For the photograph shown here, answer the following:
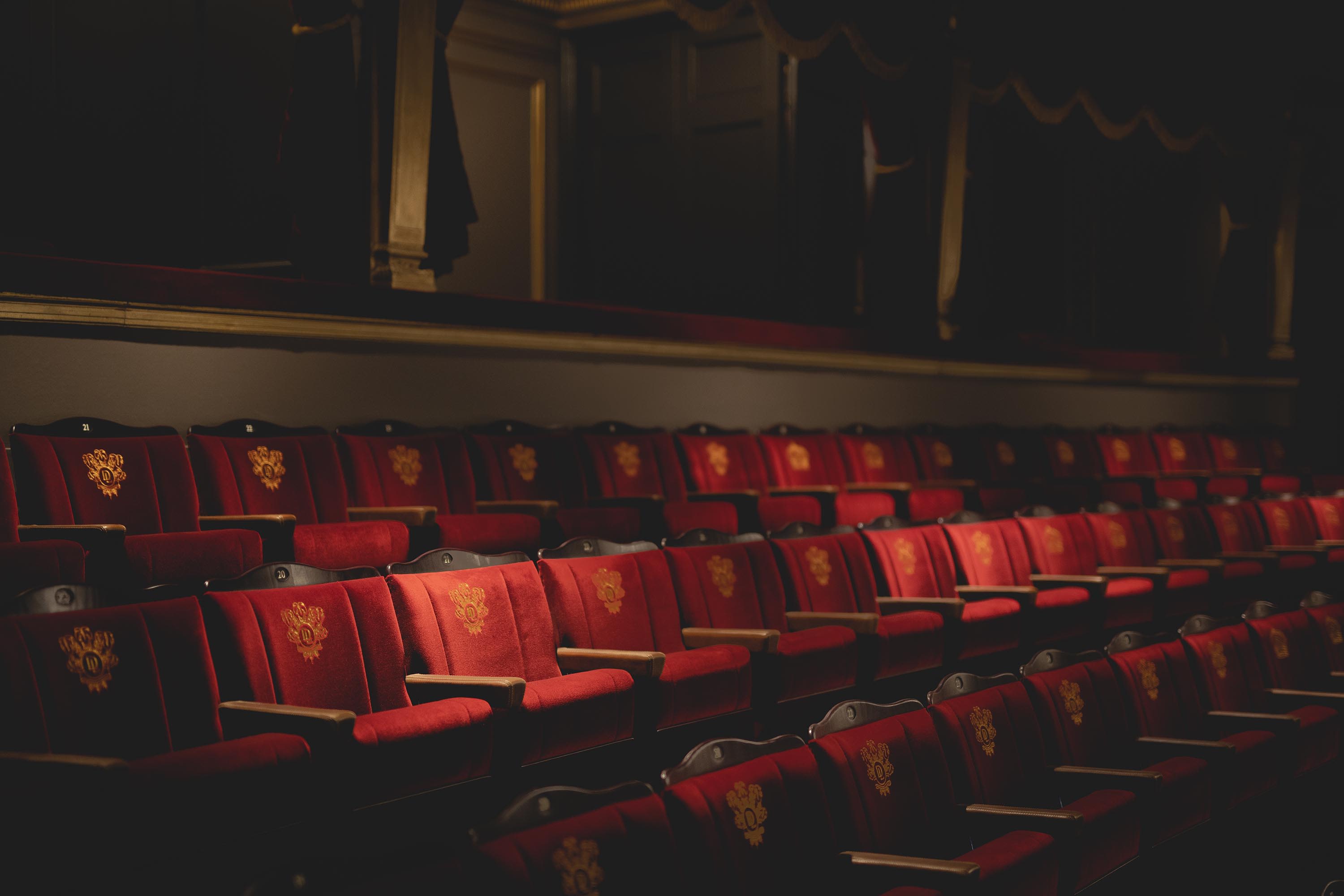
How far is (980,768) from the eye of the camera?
460 mm

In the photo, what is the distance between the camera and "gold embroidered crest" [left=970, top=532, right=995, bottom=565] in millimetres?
762

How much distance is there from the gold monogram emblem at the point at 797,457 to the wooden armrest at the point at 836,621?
31cm

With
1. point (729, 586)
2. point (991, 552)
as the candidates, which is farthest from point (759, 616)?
point (991, 552)

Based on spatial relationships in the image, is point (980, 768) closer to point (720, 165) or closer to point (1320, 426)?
point (720, 165)

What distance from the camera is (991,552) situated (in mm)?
771

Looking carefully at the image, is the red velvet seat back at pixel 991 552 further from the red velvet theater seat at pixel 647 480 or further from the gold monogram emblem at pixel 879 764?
the gold monogram emblem at pixel 879 764

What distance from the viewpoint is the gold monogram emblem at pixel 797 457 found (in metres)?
0.93

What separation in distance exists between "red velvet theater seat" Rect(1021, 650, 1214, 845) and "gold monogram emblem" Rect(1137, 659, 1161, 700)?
0.02 m

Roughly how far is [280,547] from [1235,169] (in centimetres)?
144

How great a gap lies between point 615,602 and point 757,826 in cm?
20

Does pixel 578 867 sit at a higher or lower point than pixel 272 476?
lower

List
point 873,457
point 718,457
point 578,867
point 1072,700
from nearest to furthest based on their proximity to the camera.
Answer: point 578,867 < point 1072,700 < point 718,457 < point 873,457

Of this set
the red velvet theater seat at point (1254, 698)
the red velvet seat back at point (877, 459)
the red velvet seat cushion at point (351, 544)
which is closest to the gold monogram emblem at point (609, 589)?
the red velvet seat cushion at point (351, 544)

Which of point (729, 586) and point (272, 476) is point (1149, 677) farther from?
point (272, 476)
